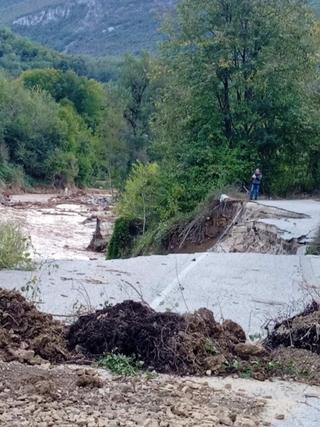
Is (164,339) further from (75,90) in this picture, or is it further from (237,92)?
(75,90)

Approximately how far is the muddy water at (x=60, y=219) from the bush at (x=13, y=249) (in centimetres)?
1380

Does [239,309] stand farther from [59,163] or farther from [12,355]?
[59,163]

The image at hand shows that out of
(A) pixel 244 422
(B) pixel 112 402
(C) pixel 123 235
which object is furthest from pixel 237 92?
(A) pixel 244 422

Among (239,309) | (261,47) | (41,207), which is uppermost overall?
(261,47)

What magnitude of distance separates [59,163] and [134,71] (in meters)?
16.1

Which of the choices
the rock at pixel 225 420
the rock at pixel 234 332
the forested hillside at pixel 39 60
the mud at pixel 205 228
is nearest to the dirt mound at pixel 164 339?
the rock at pixel 234 332

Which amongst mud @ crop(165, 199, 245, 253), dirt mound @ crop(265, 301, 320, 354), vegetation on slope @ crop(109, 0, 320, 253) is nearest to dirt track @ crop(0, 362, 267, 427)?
dirt mound @ crop(265, 301, 320, 354)

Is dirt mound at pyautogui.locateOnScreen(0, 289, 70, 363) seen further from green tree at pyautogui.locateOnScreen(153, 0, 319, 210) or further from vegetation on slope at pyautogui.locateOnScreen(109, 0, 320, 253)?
green tree at pyautogui.locateOnScreen(153, 0, 319, 210)

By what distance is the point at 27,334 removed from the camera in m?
8.09

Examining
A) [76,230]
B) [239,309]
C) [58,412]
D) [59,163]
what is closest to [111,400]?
[58,412]

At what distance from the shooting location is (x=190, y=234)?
904 inches

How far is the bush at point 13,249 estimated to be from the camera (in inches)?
514

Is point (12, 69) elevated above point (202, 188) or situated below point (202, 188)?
above

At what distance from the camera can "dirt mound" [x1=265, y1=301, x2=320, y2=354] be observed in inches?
324
